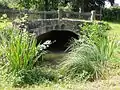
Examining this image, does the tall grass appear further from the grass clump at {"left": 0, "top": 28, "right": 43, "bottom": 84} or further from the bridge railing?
the bridge railing

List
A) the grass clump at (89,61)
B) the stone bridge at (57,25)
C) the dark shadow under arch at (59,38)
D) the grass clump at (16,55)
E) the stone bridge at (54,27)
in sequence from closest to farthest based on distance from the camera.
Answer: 1. the grass clump at (16,55)
2. the grass clump at (89,61)
3. the stone bridge at (54,27)
4. the stone bridge at (57,25)
5. the dark shadow under arch at (59,38)

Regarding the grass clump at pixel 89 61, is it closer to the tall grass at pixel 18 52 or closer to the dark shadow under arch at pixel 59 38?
the tall grass at pixel 18 52

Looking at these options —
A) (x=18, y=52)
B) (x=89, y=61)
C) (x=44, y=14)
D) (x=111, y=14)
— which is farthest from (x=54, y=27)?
(x=111, y=14)

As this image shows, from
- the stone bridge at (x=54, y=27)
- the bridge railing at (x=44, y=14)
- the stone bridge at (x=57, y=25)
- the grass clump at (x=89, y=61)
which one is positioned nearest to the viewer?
the grass clump at (x=89, y=61)

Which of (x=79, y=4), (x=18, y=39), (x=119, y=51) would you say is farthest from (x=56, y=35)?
(x=18, y=39)

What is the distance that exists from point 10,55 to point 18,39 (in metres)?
0.50

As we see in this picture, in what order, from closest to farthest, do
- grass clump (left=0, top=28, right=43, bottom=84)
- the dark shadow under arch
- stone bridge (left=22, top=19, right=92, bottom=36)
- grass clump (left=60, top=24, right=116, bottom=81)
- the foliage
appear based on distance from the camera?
grass clump (left=0, top=28, right=43, bottom=84), grass clump (left=60, top=24, right=116, bottom=81), stone bridge (left=22, top=19, right=92, bottom=36), the dark shadow under arch, the foliage

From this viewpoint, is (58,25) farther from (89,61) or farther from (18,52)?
(18,52)

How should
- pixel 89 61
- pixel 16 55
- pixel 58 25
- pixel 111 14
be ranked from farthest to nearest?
pixel 111 14 → pixel 58 25 → pixel 89 61 → pixel 16 55

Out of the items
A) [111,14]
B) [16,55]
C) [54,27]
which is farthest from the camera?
[111,14]

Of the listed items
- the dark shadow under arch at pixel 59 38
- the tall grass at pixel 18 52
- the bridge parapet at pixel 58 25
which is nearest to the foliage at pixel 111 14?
the dark shadow under arch at pixel 59 38

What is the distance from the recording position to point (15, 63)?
8906mm

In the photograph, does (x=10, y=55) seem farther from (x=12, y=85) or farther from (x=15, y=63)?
(x=12, y=85)

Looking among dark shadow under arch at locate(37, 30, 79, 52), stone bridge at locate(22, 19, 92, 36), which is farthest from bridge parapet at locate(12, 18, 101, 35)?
dark shadow under arch at locate(37, 30, 79, 52)
